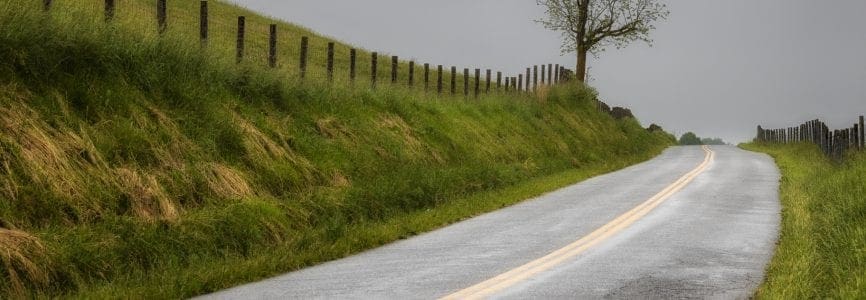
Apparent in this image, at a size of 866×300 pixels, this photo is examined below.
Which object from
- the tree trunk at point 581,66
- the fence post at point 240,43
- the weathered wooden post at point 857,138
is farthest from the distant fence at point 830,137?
the fence post at point 240,43

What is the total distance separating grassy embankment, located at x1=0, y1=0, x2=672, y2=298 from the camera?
953cm

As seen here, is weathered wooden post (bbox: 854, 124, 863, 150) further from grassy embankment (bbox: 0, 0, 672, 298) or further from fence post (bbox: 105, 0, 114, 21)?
fence post (bbox: 105, 0, 114, 21)

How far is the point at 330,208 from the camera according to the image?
14.1 m

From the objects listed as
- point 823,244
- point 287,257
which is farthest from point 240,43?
point 823,244

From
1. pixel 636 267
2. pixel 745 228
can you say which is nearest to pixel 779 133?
pixel 745 228

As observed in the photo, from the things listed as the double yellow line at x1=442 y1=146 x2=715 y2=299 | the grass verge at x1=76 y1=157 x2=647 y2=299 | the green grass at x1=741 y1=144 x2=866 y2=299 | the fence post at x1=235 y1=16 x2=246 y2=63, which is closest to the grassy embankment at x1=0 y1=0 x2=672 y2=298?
the grass verge at x1=76 y1=157 x2=647 y2=299

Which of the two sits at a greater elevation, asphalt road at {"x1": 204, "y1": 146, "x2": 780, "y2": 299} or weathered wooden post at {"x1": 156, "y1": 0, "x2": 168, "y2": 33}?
weathered wooden post at {"x1": 156, "y1": 0, "x2": 168, "y2": 33}

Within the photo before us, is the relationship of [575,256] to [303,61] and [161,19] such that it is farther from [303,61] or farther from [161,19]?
[303,61]

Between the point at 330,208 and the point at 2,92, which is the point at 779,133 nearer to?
the point at 330,208

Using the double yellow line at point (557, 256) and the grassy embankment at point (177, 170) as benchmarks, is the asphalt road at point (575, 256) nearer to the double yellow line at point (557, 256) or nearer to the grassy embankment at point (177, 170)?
the double yellow line at point (557, 256)

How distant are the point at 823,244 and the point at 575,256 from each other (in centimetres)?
332

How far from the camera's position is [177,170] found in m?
12.1

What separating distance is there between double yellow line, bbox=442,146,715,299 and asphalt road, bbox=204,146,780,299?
14 millimetres

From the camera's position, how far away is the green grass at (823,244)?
8.64m
